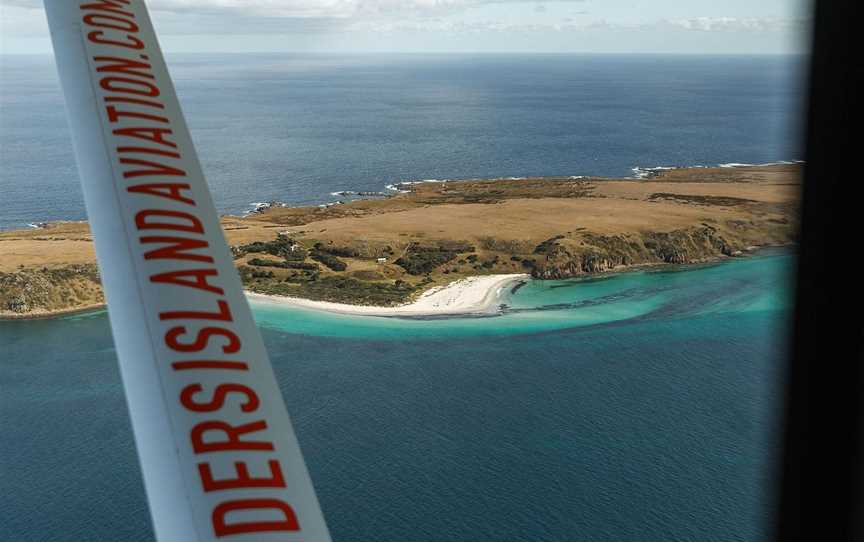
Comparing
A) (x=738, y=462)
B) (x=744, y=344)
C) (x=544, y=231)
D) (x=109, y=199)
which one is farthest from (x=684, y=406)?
(x=109, y=199)

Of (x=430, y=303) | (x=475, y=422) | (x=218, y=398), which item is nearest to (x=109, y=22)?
(x=218, y=398)

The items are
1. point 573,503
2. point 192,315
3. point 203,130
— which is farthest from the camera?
point 203,130

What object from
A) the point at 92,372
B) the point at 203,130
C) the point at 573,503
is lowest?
the point at 573,503

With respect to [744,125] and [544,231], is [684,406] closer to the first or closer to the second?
[544,231]

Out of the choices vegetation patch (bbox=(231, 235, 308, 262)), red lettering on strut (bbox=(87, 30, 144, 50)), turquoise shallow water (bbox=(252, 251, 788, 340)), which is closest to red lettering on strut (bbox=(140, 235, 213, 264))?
red lettering on strut (bbox=(87, 30, 144, 50))

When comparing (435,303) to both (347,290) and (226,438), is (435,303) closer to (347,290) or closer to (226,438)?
(347,290)

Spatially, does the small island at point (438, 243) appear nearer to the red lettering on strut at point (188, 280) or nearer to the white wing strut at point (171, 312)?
the white wing strut at point (171, 312)
